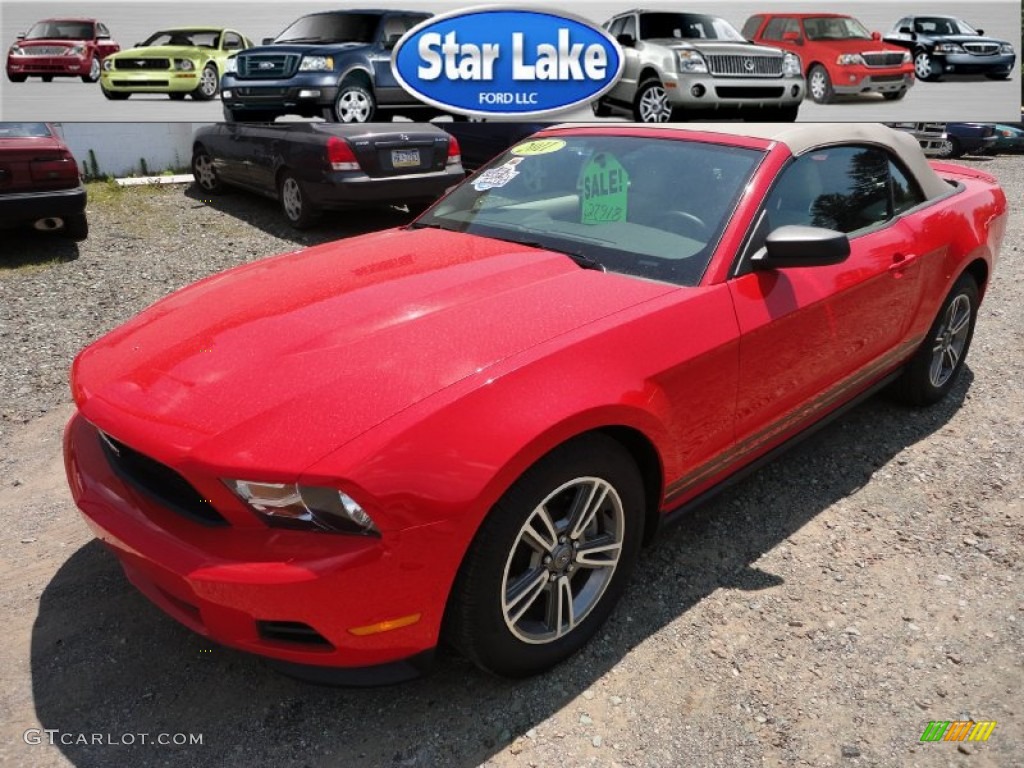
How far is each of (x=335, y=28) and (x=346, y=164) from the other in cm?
172

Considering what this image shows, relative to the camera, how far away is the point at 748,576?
299 cm

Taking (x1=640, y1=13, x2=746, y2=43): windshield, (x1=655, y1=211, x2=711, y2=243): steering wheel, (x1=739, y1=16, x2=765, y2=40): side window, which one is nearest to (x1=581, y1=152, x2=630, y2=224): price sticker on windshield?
(x1=655, y1=211, x2=711, y2=243): steering wheel

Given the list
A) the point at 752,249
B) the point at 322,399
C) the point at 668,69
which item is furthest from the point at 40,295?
the point at 668,69

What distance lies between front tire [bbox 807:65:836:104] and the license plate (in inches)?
248

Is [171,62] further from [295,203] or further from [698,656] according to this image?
[698,656]

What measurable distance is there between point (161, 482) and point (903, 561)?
8.78 ft

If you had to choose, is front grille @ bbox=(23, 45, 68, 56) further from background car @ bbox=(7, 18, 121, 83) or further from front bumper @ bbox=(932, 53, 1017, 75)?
front bumper @ bbox=(932, 53, 1017, 75)

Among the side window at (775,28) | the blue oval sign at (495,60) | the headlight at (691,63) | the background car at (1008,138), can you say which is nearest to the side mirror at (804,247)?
the blue oval sign at (495,60)

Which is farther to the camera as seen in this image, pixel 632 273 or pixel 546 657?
pixel 632 273

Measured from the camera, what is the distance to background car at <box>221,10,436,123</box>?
8133mm

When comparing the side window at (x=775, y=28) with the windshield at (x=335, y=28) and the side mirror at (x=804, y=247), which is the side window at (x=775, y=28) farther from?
the side mirror at (x=804, y=247)

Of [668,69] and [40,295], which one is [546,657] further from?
[668,69]

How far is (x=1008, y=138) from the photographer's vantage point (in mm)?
17109

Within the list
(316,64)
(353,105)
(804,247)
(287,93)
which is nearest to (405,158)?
(353,105)
